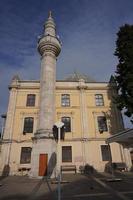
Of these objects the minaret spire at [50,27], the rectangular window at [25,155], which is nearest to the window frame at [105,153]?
the rectangular window at [25,155]

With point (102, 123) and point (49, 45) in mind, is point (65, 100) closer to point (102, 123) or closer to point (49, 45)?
point (102, 123)

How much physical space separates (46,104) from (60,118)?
215 inches

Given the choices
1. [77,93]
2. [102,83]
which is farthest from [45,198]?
[102,83]

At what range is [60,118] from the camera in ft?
84.1

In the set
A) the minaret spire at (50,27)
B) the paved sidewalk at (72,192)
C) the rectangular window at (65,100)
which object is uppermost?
the minaret spire at (50,27)

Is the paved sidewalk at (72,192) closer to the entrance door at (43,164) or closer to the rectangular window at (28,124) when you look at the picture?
the entrance door at (43,164)

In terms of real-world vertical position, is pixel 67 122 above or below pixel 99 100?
below

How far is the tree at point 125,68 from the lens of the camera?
19.7m

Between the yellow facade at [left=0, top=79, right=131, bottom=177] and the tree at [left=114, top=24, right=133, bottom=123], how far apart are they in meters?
5.68

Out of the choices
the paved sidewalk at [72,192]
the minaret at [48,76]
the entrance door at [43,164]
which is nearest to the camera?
the paved sidewalk at [72,192]

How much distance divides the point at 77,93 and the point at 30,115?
8.06 m

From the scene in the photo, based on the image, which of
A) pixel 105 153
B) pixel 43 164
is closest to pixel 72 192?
pixel 43 164

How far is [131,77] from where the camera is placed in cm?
1931

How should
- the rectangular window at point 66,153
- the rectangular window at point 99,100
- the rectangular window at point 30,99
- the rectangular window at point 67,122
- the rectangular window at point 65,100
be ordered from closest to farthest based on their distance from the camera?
the rectangular window at point 66,153 < the rectangular window at point 67,122 < the rectangular window at point 30,99 < the rectangular window at point 65,100 < the rectangular window at point 99,100
